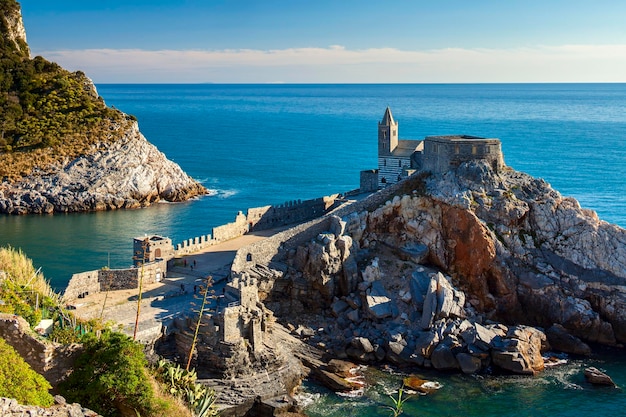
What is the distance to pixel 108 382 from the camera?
25.7 m

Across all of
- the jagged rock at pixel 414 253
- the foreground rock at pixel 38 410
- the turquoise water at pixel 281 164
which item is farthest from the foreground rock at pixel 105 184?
the foreground rock at pixel 38 410

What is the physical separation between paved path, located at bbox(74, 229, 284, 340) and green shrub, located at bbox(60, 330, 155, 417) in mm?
7216

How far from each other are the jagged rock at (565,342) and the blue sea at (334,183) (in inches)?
34.4

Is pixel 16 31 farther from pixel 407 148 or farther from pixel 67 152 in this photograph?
pixel 407 148

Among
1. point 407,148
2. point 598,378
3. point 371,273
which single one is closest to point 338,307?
point 371,273

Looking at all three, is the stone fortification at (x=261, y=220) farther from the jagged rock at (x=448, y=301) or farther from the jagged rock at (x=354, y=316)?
the jagged rock at (x=448, y=301)

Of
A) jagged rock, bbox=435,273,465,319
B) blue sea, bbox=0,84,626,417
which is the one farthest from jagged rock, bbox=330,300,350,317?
blue sea, bbox=0,84,626,417

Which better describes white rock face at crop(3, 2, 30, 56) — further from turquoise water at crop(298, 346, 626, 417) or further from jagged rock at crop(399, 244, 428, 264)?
turquoise water at crop(298, 346, 626, 417)

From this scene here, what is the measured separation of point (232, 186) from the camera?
92.4 metres

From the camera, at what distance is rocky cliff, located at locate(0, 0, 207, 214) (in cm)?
7812

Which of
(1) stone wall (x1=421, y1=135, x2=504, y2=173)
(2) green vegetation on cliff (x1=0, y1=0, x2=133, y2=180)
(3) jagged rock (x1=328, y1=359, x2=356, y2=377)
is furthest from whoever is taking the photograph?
(2) green vegetation on cliff (x1=0, y1=0, x2=133, y2=180)

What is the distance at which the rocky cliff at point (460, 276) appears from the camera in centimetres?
4184

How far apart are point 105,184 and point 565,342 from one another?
53639 mm

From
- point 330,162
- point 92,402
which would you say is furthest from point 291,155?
point 92,402
